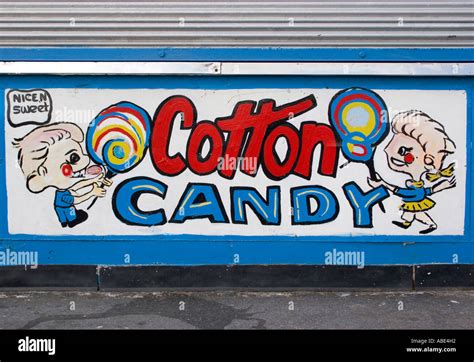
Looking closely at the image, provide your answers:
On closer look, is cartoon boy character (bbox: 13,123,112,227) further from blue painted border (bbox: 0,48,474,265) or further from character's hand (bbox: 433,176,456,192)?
character's hand (bbox: 433,176,456,192)

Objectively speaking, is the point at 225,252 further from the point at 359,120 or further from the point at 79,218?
the point at 359,120

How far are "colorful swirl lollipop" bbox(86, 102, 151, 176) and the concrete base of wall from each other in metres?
1.24

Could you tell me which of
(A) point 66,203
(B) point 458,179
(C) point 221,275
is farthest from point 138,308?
(B) point 458,179

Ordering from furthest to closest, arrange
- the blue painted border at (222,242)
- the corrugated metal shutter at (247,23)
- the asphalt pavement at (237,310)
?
the blue painted border at (222,242) → the corrugated metal shutter at (247,23) → the asphalt pavement at (237,310)

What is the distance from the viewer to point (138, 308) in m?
6.84

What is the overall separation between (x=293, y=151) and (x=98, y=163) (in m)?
2.27

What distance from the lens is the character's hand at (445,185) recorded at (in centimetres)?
744

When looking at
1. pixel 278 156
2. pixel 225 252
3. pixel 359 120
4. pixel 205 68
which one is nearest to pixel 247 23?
pixel 205 68

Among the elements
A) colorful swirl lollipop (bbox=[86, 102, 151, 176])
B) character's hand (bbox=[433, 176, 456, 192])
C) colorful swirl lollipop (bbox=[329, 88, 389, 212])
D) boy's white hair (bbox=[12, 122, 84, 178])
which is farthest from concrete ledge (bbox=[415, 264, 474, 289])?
boy's white hair (bbox=[12, 122, 84, 178])

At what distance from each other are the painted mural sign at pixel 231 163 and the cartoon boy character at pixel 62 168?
12 millimetres

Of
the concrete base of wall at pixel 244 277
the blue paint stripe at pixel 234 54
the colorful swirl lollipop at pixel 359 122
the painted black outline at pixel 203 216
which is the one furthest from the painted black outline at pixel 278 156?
the concrete base of wall at pixel 244 277

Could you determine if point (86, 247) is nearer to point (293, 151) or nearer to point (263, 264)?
point (263, 264)

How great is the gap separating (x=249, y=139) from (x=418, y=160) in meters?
1.97

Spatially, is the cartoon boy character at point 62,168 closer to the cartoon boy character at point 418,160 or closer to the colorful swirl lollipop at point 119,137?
the colorful swirl lollipop at point 119,137
